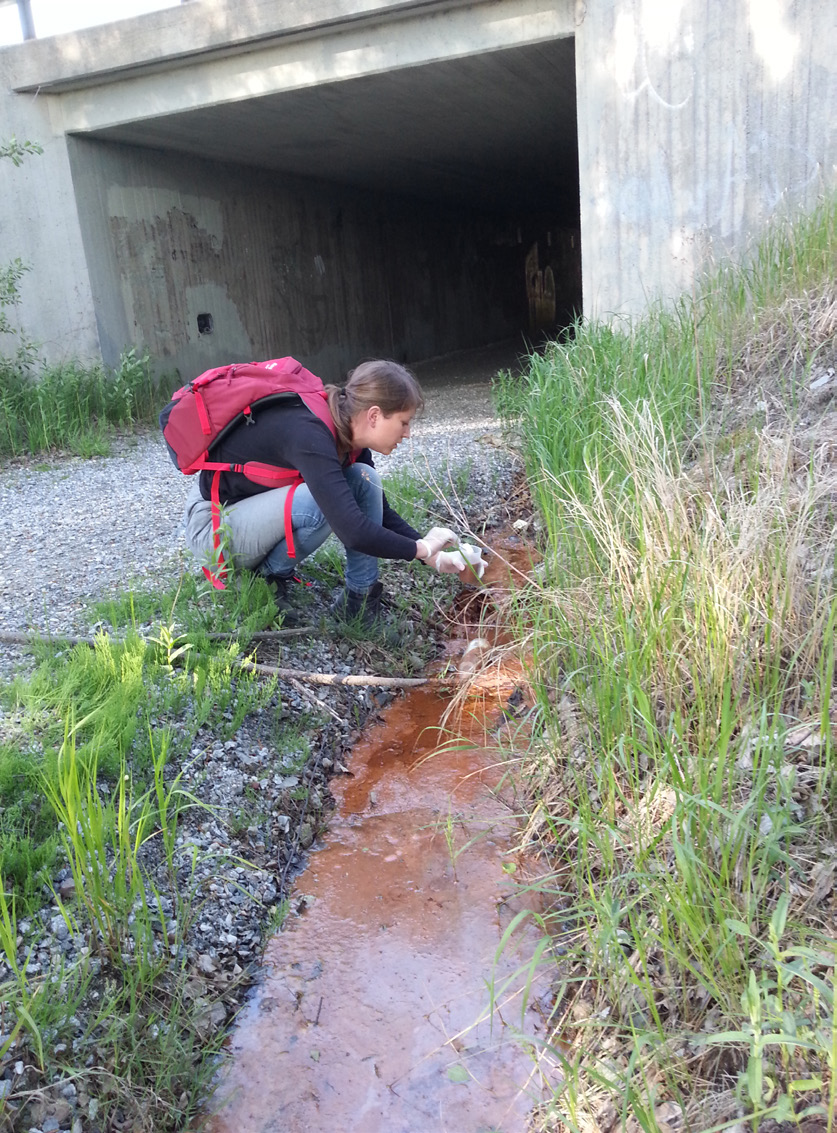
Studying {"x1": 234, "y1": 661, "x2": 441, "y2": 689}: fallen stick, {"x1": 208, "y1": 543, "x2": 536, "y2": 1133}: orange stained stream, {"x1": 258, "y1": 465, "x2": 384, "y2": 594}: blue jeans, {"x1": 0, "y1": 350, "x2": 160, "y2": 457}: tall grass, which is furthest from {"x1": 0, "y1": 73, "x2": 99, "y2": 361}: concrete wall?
{"x1": 208, "y1": 543, "x2": 536, "y2": 1133}: orange stained stream

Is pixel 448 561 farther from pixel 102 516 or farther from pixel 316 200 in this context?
pixel 316 200

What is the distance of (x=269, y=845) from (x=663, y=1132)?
3.99ft

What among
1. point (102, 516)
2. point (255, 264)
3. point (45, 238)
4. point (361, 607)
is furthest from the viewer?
point (255, 264)

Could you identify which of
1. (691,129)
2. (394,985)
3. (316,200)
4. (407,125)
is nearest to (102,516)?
(394,985)

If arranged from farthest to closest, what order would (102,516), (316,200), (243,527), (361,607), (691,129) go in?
(316,200), (691,129), (102,516), (361,607), (243,527)

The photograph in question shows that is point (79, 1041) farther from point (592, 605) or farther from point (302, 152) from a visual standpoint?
point (302, 152)

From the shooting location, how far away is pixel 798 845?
167cm

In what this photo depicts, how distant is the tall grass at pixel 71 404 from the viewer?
6703 millimetres

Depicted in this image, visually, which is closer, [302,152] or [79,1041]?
[79,1041]

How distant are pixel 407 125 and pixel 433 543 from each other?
744cm

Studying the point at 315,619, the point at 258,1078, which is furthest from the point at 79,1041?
the point at 315,619

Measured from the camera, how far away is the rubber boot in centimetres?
329

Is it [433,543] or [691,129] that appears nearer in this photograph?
[433,543]

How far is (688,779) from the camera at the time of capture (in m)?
1.65
